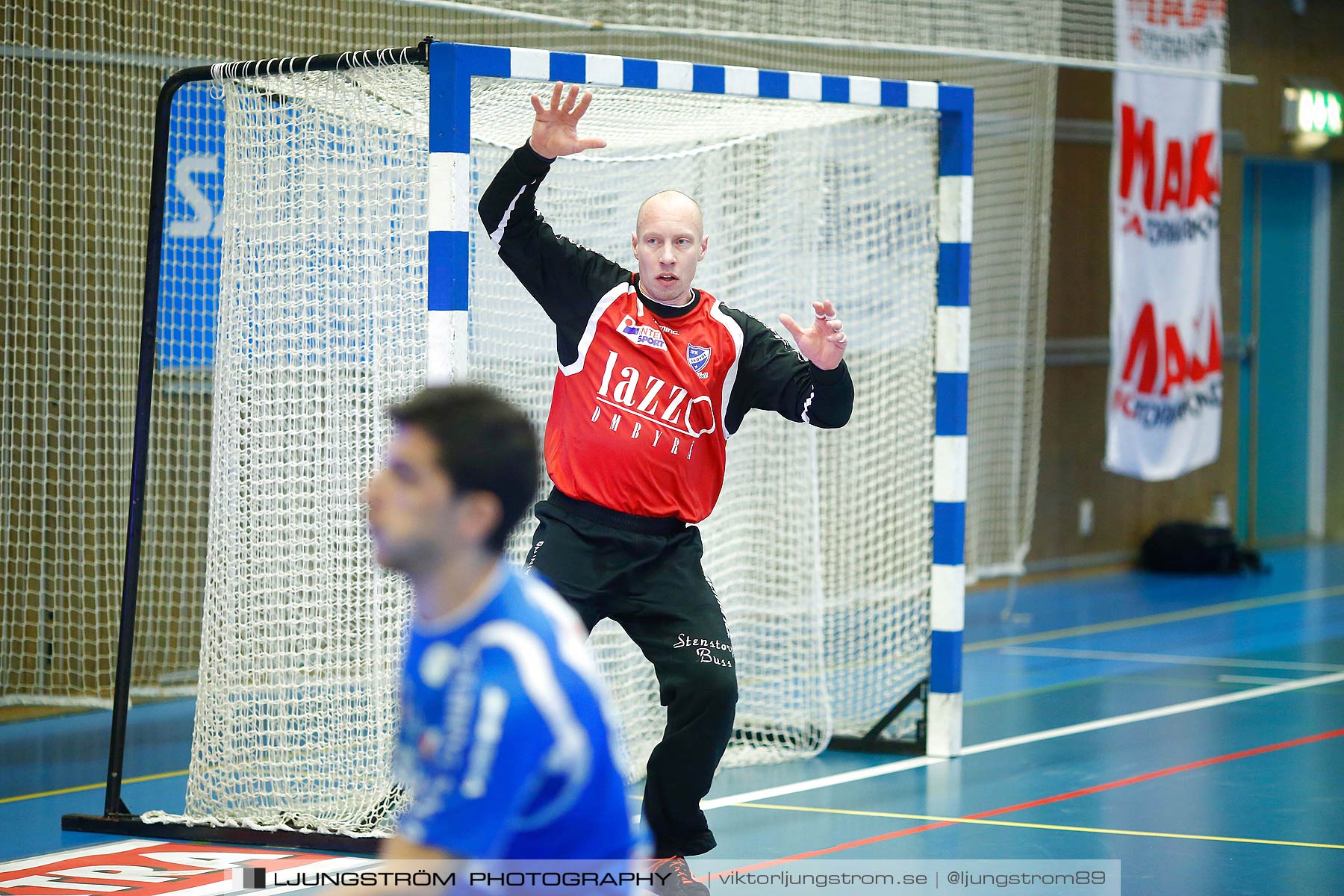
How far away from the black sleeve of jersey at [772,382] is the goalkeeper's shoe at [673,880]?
4.10ft

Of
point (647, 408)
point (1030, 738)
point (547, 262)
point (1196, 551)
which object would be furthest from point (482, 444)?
point (1196, 551)

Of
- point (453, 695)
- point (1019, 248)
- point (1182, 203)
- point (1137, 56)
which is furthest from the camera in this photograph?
point (1019, 248)

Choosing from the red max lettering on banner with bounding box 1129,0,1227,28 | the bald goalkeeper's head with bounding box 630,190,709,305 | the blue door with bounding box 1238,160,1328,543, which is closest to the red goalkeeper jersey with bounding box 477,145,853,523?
the bald goalkeeper's head with bounding box 630,190,709,305

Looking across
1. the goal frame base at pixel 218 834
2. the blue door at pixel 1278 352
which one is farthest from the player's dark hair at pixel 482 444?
the blue door at pixel 1278 352

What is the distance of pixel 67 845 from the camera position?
5.45m

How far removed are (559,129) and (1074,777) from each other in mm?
3468

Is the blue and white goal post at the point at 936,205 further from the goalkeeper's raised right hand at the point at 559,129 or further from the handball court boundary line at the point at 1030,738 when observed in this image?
the goalkeeper's raised right hand at the point at 559,129

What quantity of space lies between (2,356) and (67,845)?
297 cm

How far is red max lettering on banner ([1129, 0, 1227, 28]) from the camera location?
398 inches

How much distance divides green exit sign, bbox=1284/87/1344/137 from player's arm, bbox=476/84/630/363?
11866 millimetres

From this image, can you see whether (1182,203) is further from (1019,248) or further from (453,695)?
(453,695)

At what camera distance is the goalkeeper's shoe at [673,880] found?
182 inches

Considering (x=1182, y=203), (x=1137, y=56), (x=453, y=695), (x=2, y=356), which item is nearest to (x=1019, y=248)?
(x=1182, y=203)

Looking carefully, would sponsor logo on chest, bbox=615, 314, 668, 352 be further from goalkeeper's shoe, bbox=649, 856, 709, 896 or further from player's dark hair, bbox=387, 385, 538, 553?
player's dark hair, bbox=387, 385, 538, 553
